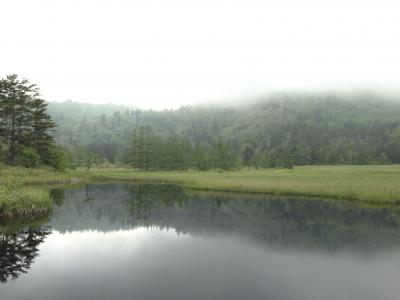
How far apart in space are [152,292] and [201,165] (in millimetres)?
111156

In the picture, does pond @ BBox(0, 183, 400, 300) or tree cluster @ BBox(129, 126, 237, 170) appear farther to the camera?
tree cluster @ BBox(129, 126, 237, 170)

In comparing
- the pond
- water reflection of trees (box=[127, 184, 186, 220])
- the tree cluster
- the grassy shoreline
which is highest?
the tree cluster

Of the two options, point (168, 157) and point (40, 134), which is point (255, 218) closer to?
point (40, 134)

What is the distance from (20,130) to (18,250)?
6235cm

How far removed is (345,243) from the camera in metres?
28.1

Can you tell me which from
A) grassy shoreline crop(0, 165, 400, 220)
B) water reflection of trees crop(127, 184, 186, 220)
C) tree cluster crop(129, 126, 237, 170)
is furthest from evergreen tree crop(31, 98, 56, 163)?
Answer: tree cluster crop(129, 126, 237, 170)

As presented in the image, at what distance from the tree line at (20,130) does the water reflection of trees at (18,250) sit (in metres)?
47.5

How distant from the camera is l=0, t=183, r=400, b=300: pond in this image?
17.7 metres

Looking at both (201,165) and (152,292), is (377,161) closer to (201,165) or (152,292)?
(201,165)

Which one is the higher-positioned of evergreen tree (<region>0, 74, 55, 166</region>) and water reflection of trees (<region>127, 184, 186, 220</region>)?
evergreen tree (<region>0, 74, 55, 166</region>)

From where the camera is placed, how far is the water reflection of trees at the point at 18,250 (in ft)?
64.3

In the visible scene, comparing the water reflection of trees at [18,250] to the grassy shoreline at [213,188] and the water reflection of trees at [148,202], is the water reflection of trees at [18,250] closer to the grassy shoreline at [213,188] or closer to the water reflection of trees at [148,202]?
the grassy shoreline at [213,188]

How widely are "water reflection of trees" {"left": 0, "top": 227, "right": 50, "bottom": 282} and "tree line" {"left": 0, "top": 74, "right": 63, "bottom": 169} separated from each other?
47.5 metres

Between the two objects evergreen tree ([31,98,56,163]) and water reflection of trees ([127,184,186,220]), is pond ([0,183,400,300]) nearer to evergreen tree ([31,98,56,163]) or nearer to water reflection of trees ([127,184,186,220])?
water reflection of trees ([127,184,186,220])
